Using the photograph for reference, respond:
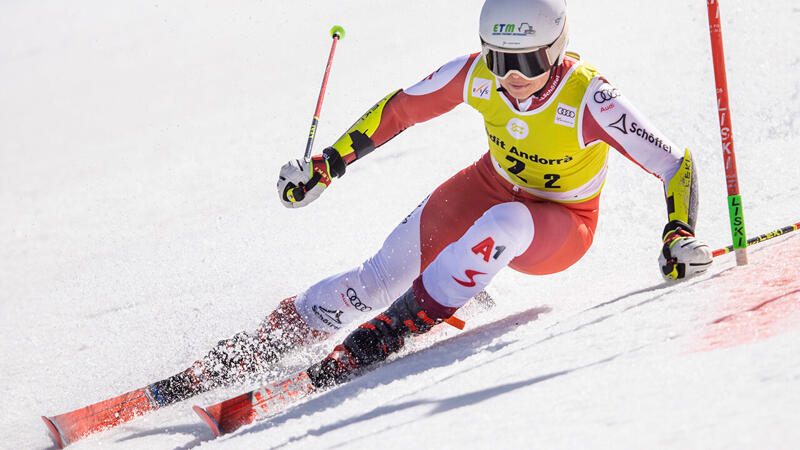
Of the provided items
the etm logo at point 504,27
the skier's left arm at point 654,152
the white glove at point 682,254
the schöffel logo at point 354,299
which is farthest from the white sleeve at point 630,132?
the schöffel logo at point 354,299

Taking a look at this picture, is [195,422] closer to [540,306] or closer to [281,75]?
[540,306]

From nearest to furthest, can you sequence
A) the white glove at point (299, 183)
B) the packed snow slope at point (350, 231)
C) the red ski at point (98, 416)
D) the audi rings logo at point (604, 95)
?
1. the packed snow slope at point (350, 231)
2. the audi rings logo at point (604, 95)
3. the red ski at point (98, 416)
4. the white glove at point (299, 183)

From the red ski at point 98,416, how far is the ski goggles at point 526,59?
6.53 ft

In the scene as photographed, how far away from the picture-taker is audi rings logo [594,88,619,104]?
304 centimetres

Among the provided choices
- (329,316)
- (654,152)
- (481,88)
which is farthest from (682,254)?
(329,316)

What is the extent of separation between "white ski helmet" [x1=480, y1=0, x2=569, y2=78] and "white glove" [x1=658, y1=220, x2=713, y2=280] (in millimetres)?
783

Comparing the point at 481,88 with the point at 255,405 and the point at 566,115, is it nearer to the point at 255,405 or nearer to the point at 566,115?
the point at 566,115

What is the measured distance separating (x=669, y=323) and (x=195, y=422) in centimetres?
194

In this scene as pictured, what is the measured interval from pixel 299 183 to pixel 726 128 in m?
1.78

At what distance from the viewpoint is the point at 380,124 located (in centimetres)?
373

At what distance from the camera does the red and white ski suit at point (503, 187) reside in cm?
300

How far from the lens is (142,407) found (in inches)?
132

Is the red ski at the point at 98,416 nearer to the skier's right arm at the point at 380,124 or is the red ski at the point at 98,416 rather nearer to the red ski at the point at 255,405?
the red ski at the point at 255,405

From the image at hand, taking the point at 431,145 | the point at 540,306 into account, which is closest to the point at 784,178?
the point at 540,306
